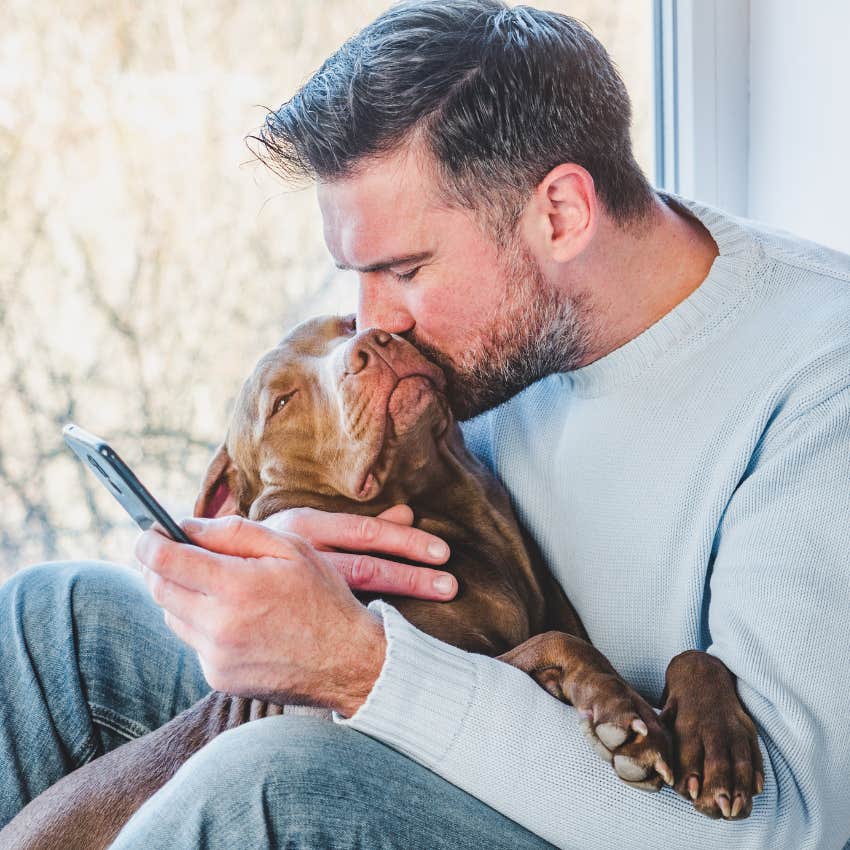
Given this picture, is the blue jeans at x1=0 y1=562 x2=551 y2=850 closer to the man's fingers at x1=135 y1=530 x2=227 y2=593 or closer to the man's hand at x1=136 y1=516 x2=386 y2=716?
the man's hand at x1=136 y1=516 x2=386 y2=716

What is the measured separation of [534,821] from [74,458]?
1.42 metres

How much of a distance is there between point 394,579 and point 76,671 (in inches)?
26.4

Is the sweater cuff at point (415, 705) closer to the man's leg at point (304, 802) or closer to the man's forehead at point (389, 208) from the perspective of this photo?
the man's leg at point (304, 802)

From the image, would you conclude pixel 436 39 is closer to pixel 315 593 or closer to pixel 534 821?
pixel 315 593

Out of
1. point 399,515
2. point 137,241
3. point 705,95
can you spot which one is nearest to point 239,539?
point 399,515

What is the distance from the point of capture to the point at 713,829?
1409mm

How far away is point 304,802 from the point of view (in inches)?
52.4

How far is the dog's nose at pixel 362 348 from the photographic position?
1857mm

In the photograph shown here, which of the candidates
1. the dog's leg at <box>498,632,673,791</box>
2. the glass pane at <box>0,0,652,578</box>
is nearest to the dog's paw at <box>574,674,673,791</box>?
the dog's leg at <box>498,632,673,791</box>

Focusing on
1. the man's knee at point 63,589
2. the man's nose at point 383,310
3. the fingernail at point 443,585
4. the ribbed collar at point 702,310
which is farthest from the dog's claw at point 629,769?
the man's knee at point 63,589

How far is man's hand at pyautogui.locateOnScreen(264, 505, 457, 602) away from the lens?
6.01 ft

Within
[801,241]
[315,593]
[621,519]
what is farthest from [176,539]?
[801,241]

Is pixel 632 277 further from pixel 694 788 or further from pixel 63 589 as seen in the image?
pixel 63 589

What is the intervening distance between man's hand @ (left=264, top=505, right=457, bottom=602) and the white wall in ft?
4.34
